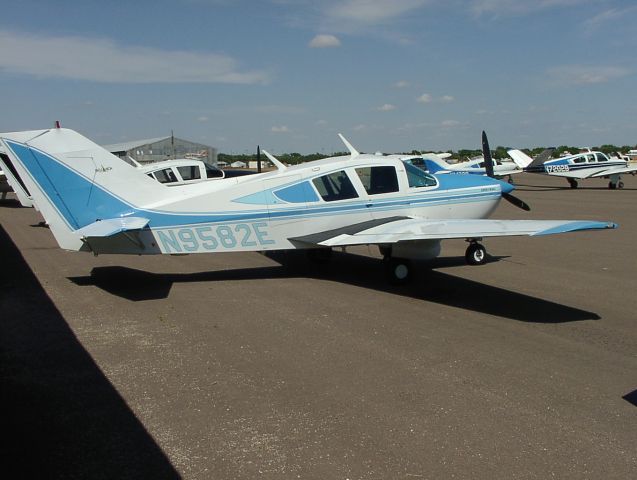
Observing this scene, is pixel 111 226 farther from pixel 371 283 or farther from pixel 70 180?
pixel 371 283

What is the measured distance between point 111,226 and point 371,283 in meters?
4.17

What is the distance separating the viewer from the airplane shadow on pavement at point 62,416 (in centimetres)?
345

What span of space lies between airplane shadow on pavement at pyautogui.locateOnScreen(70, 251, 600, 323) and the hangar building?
134 feet

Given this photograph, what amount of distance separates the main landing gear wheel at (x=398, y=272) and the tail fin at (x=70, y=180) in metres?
4.00

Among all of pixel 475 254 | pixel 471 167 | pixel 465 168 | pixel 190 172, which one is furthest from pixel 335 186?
pixel 471 167

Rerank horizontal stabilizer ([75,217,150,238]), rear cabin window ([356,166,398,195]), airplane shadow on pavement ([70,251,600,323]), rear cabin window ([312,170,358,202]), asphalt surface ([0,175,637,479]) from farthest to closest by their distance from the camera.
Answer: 1. rear cabin window ([356,166,398,195])
2. rear cabin window ([312,170,358,202])
3. horizontal stabilizer ([75,217,150,238])
4. airplane shadow on pavement ([70,251,600,323])
5. asphalt surface ([0,175,637,479])

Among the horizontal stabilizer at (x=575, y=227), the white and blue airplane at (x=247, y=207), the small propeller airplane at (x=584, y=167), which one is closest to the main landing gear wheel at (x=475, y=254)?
the white and blue airplane at (x=247, y=207)

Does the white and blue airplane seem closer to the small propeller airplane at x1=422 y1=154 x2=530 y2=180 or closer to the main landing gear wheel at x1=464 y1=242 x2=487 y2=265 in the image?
the main landing gear wheel at x1=464 y1=242 x2=487 y2=265

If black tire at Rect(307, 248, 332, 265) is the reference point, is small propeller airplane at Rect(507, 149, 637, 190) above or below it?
above

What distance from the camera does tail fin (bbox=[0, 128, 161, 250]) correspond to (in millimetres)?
7691

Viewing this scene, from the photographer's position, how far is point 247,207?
8.44 m

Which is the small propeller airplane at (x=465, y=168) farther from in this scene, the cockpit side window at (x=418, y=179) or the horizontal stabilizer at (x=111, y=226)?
the horizontal stabilizer at (x=111, y=226)

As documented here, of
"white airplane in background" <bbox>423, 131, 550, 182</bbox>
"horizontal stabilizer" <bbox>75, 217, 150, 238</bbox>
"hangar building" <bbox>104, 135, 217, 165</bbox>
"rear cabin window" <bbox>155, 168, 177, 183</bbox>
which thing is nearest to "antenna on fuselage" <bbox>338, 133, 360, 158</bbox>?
"horizontal stabilizer" <bbox>75, 217, 150, 238</bbox>

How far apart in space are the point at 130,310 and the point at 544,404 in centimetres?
529
